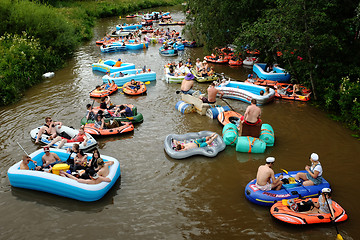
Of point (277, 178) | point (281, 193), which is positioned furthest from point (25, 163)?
point (281, 193)

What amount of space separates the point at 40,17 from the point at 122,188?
A: 19.0 meters

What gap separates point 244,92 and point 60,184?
35.4ft

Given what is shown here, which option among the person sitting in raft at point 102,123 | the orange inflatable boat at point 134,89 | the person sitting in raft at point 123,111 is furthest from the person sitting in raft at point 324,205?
the orange inflatable boat at point 134,89

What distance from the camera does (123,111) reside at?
13656mm

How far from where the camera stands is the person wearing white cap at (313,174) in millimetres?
8562

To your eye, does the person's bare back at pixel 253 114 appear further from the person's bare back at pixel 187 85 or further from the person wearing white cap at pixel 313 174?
the person's bare back at pixel 187 85

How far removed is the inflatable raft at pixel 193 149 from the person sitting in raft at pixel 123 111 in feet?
9.57

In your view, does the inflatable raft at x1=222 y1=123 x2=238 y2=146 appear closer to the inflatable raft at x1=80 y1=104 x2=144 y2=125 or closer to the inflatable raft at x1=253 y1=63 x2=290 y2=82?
the inflatable raft at x1=80 y1=104 x2=144 y2=125

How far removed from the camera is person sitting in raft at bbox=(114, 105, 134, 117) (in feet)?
44.8

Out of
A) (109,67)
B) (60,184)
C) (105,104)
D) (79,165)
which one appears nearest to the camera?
(60,184)

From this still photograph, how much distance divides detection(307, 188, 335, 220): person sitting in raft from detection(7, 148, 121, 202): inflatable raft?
585 cm

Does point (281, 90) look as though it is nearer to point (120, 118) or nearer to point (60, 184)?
point (120, 118)

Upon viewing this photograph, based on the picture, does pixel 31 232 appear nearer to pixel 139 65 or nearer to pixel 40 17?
pixel 139 65

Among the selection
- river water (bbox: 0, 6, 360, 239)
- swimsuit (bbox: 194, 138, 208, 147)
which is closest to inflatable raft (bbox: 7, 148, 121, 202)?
river water (bbox: 0, 6, 360, 239)
